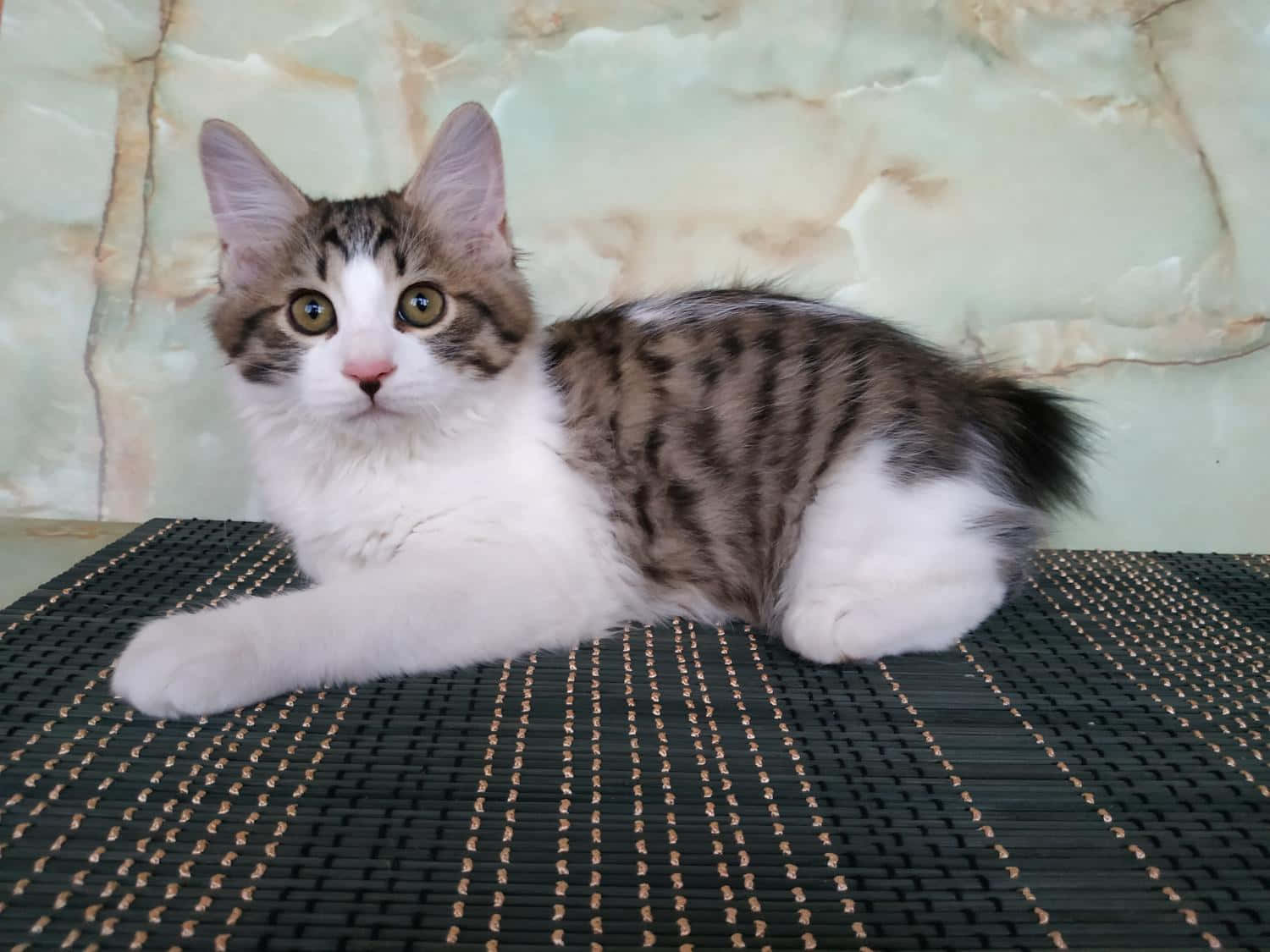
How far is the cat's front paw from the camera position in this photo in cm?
109

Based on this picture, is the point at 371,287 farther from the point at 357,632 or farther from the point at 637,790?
the point at 637,790

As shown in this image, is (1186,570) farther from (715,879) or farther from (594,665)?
(715,879)

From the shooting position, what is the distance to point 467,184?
1.50 metres

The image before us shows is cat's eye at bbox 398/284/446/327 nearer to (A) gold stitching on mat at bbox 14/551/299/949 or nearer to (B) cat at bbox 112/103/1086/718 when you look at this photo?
(B) cat at bbox 112/103/1086/718

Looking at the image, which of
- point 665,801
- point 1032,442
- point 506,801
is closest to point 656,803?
point 665,801

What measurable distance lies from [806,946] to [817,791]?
252 millimetres

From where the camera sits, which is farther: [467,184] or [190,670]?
[467,184]

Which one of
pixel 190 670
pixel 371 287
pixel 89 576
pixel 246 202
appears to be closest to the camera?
pixel 190 670

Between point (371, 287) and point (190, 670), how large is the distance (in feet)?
1.81

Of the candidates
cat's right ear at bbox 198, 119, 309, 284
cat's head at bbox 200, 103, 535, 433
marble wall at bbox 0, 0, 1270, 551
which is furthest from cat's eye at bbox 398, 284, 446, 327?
marble wall at bbox 0, 0, 1270, 551

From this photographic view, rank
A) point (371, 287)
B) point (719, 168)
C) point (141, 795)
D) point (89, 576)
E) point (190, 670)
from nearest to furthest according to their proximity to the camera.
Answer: point (141, 795), point (190, 670), point (371, 287), point (89, 576), point (719, 168)

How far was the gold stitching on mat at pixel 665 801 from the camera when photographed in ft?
2.62

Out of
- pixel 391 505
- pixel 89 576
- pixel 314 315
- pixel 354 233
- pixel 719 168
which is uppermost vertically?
pixel 719 168

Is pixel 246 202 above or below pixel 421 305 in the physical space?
above
